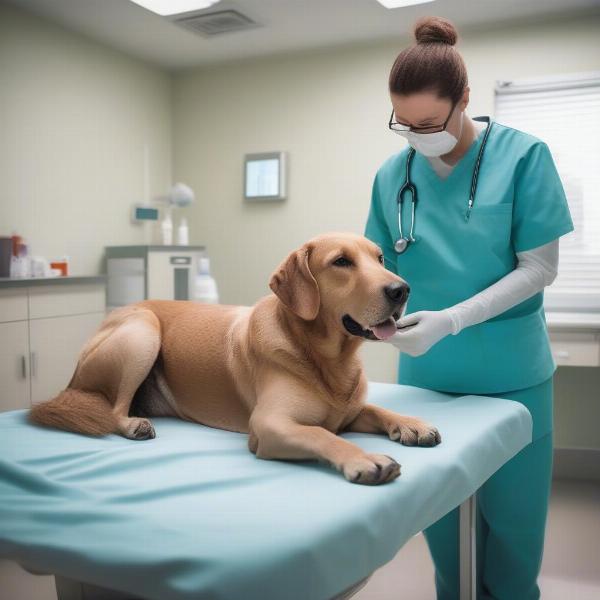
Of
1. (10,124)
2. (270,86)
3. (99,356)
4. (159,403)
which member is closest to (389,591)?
(159,403)

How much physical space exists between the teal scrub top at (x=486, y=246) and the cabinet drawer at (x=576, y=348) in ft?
5.90

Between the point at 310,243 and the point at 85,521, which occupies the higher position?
the point at 310,243

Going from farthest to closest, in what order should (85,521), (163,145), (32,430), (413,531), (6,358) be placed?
(163,145) → (6,358) → (32,430) → (413,531) → (85,521)

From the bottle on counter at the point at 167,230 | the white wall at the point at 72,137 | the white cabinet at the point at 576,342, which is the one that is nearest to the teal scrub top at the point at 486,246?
the white cabinet at the point at 576,342

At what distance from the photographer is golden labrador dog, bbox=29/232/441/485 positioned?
4.03ft

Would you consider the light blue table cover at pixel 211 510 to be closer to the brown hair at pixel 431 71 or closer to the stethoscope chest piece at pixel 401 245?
the stethoscope chest piece at pixel 401 245

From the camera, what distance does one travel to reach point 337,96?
167 inches

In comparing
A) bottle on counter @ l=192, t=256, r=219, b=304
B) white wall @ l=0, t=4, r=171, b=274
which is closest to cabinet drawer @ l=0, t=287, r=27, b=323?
white wall @ l=0, t=4, r=171, b=274

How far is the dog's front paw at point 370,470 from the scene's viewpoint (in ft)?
3.16

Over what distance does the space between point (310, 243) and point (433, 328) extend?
1.12 ft

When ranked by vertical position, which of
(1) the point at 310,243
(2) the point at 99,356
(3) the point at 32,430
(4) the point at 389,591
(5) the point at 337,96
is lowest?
(4) the point at 389,591

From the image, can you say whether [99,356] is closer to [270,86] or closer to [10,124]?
[10,124]

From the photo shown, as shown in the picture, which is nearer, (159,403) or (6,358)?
(159,403)

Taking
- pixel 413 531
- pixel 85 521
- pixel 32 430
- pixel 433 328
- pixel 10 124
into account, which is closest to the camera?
pixel 85 521
